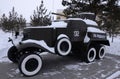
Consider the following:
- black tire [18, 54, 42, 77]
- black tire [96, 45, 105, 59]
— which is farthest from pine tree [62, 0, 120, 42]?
black tire [18, 54, 42, 77]

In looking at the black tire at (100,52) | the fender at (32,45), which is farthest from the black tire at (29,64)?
the black tire at (100,52)

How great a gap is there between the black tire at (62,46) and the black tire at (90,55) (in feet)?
4.74

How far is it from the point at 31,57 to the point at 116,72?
307 centimetres

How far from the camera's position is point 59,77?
6.67m

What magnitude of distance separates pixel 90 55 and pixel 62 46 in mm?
2111

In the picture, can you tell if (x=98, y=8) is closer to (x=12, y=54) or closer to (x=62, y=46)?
(x=62, y=46)

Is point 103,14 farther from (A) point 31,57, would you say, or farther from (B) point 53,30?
(A) point 31,57

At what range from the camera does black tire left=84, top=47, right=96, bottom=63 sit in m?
8.84

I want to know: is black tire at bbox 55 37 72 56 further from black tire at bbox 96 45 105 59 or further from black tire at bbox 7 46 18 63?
black tire at bbox 96 45 105 59

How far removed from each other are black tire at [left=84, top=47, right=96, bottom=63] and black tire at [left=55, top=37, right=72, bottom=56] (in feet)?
4.74

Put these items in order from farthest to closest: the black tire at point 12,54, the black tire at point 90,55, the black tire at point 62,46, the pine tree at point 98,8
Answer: the pine tree at point 98,8 < the black tire at point 90,55 < the black tire at point 12,54 < the black tire at point 62,46

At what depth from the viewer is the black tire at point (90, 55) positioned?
8836 mm

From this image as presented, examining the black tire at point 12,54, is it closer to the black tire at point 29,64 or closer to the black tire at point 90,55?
the black tire at point 29,64

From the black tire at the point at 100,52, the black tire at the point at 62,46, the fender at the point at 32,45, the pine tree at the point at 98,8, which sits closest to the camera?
the fender at the point at 32,45
